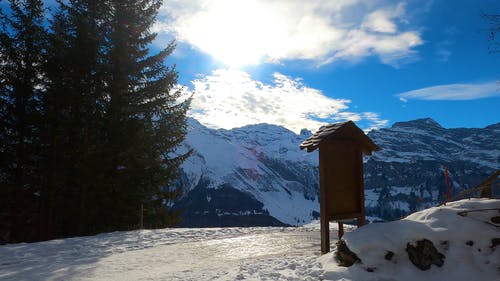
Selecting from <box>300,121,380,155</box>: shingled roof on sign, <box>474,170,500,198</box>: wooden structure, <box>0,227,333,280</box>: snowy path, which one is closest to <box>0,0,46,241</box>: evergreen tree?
<box>0,227,333,280</box>: snowy path

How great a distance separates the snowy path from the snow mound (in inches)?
36.2

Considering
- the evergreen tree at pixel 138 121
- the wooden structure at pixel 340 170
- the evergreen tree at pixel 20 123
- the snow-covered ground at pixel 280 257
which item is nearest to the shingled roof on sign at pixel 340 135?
the wooden structure at pixel 340 170

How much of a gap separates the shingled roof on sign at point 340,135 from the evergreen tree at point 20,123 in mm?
14819

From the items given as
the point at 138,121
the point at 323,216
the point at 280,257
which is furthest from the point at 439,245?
the point at 138,121

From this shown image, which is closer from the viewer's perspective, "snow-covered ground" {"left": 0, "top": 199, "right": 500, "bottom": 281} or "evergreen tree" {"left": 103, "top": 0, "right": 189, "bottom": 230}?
Answer: "snow-covered ground" {"left": 0, "top": 199, "right": 500, "bottom": 281}

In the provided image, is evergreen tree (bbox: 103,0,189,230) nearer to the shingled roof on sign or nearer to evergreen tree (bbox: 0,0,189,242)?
evergreen tree (bbox: 0,0,189,242)

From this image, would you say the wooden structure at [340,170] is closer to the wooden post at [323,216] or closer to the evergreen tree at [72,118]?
the wooden post at [323,216]

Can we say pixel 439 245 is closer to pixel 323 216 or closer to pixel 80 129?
pixel 323 216

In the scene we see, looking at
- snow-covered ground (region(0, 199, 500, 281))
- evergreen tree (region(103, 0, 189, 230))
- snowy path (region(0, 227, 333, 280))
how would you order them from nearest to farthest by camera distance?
1. snow-covered ground (region(0, 199, 500, 281))
2. snowy path (region(0, 227, 333, 280))
3. evergreen tree (region(103, 0, 189, 230))

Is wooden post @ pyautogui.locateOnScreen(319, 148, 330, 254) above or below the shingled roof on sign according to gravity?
below

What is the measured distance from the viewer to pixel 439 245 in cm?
662

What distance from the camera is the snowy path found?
769 cm

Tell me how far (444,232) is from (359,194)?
3541mm

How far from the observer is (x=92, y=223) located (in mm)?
17297
